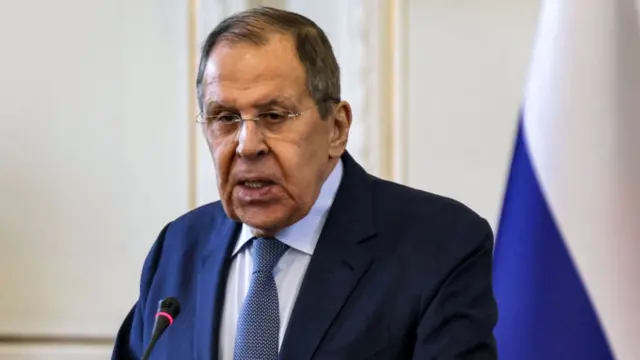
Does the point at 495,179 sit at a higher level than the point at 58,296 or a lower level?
higher

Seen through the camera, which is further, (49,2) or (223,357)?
(49,2)

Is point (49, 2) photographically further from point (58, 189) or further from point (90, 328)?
point (90, 328)

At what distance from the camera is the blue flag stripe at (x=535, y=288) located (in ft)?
4.83

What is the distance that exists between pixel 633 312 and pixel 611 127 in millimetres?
346

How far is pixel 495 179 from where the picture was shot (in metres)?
2.12

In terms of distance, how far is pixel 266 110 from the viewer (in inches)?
47.5

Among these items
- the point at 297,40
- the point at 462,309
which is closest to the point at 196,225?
the point at 297,40

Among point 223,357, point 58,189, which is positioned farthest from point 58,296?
point 223,357

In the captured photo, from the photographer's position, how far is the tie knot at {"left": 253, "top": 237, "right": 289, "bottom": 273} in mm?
1291

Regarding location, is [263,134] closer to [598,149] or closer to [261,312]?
[261,312]

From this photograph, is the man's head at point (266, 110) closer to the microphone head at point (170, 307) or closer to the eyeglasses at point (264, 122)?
the eyeglasses at point (264, 122)

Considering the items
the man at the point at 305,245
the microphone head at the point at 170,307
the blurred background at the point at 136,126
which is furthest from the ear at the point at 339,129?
the blurred background at the point at 136,126

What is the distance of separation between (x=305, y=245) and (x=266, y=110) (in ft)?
0.81

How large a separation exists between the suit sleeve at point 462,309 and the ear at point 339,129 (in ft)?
0.82
